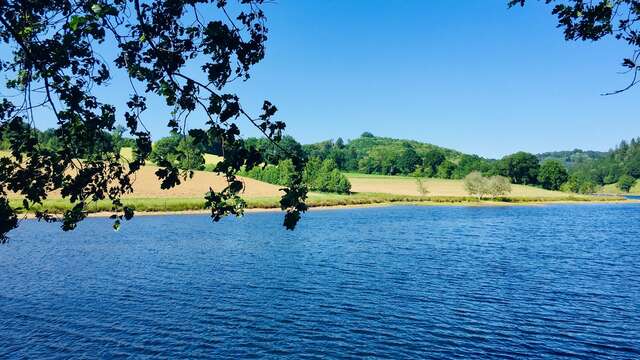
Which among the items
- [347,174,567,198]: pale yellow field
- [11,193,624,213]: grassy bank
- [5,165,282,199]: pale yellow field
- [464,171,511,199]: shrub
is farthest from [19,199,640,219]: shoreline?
[347,174,567,198]: pale yellow field

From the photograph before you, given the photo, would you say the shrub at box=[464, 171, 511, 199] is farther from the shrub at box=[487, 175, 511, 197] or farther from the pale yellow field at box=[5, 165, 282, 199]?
the pale yellow field at box=[5, 165, 282, 199]

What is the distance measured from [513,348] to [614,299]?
12136mm

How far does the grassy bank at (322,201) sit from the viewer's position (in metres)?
89.0

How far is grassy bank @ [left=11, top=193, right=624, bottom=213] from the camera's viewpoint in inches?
3504

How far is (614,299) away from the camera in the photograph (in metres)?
29.8

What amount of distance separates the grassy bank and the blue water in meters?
33.5

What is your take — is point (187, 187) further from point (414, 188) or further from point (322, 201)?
point (414, 188)

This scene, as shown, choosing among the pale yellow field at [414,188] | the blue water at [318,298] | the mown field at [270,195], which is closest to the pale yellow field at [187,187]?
the mown field at [270,195]

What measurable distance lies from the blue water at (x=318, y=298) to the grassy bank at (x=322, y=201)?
33.5 m

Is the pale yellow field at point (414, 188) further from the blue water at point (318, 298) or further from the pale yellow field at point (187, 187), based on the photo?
the blue water at point (318, 298)

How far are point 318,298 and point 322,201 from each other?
91801 mm

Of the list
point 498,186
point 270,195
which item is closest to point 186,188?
point 270,195

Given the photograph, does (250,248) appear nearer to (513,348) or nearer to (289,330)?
(289,330)

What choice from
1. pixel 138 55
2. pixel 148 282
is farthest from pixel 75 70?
pixel 148 282
